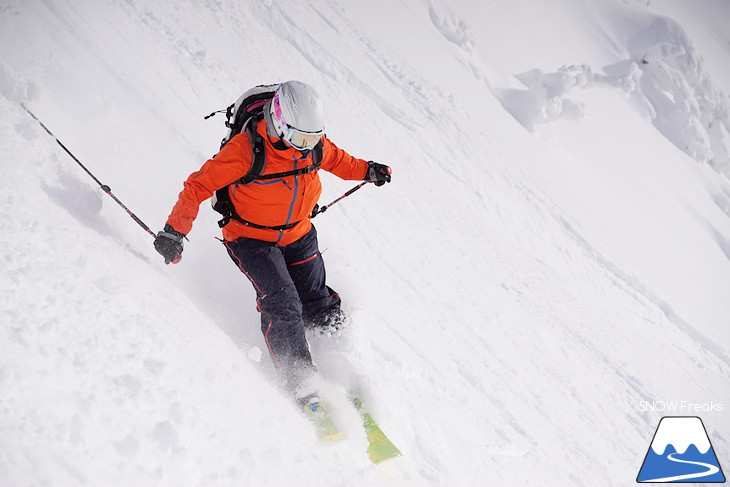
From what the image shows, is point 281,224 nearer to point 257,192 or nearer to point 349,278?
point 257,192

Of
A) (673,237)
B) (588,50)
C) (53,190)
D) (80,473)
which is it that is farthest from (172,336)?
(588,50)

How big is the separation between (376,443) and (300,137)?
1.99m

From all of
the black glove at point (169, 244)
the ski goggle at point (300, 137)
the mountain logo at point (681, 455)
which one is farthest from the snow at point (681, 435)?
the black glove at point (169, 244)

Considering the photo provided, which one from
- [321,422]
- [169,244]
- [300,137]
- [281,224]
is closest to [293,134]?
[300,137]

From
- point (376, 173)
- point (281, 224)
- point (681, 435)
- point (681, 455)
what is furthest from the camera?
point (681, 435)

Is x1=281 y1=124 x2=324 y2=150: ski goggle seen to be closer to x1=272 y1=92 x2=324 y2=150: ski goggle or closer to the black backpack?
x1=272 y1=92 x2=324 y2=150: ski goggle

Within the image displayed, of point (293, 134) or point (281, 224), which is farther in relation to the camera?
point (281, 224)

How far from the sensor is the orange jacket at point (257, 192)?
3.11m

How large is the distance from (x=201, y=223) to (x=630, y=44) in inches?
1184

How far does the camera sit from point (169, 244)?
9.69 feet

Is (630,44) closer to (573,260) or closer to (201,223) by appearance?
(573,260)

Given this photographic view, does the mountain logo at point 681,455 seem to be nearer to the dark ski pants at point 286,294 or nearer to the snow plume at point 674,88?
the dark ski pants at point 286,294

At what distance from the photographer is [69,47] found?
5.32 m

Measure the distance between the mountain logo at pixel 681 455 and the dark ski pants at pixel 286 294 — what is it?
11.5 feet
